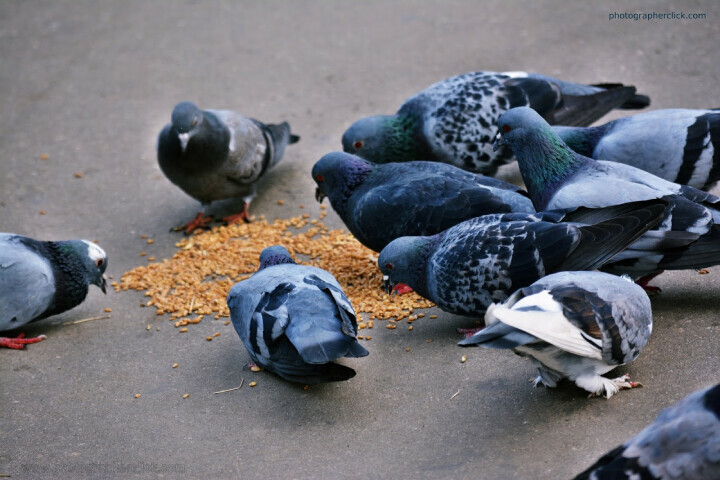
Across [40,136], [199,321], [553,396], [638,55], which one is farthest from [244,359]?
[638,55]

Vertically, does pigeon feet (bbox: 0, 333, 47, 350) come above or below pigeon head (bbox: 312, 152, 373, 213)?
below

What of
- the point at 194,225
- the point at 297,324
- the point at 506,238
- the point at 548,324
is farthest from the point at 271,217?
the point at 548,324

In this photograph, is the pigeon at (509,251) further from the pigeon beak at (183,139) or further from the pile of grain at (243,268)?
the pigeon beak at (183,139)

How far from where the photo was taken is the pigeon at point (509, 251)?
3.78 m

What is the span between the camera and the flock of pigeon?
3.26 meters

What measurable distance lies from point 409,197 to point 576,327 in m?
1.73

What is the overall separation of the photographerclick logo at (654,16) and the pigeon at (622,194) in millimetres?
3798

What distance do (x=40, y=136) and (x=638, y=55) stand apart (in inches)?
224

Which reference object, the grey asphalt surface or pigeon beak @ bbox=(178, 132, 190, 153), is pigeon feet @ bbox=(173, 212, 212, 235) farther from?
pigeon beak @ bbox=(178, 132, 190, 153)

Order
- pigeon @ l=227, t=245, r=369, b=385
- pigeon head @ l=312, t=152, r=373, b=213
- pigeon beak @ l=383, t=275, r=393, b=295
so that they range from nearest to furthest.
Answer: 1. pigeon @ l=227, t=245, r=369, b=385
2. pigeon beak @ l=383, t=275, r=393, b=295
3. pigeon head @ l=312, t=152, r=373, b=213

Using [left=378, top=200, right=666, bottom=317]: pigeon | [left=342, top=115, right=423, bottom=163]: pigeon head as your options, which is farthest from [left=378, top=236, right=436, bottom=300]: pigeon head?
[left=342, top=115, right=423, bottom=163]: pigeon head

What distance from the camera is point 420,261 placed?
427 cm

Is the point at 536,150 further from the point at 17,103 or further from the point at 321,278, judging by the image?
the point at 17,103

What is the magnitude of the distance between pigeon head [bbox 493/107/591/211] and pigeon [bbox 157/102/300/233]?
2.20 metres
